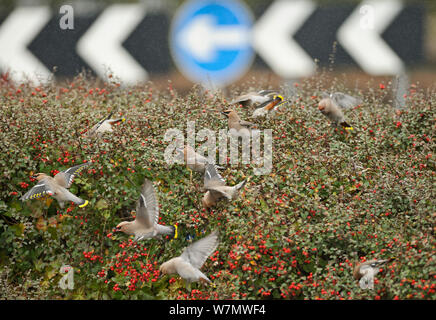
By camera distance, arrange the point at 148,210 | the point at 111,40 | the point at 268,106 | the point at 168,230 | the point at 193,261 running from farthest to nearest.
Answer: the point at 111,40
the point at 268,106
the point at 168,230
the point at 148,210
the point at 193,261

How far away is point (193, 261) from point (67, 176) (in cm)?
144

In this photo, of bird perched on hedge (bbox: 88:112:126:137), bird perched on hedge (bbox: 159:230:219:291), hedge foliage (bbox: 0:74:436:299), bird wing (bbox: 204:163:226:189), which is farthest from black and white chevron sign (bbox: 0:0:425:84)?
bird perched on hedge (bbox: 159:230:219:291)

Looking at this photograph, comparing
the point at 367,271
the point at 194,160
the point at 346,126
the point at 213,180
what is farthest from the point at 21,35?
the point at 367,271

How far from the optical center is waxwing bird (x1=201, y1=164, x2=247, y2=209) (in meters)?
5.27

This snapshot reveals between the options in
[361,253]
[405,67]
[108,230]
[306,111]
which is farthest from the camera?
[405,67]

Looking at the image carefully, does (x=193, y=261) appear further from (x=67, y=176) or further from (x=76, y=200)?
(x=67, y=176)

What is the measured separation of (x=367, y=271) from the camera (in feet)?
15.5

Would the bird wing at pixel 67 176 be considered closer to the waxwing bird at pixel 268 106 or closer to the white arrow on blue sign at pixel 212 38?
the waxwing bird at pixel 268 106

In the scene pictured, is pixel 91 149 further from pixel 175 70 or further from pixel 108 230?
pixel 175 70

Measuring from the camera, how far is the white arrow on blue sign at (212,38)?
10984mm

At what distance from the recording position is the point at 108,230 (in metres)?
5.79

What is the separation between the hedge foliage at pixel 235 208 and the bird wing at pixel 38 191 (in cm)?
38
